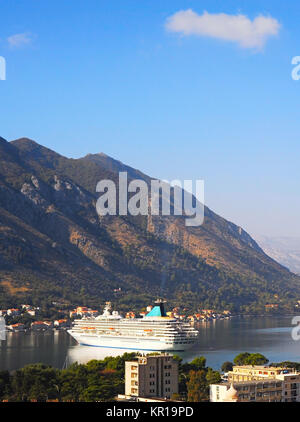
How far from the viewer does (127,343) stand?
8569 cm

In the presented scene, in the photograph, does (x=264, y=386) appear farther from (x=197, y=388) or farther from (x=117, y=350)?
(x=117, y=350)

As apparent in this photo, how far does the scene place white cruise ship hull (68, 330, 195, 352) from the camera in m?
82.7

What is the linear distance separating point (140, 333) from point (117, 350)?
120 inches

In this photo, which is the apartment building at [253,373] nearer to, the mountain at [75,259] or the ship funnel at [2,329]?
the ship funnel at [2,329]

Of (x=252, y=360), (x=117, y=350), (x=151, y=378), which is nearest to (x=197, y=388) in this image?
(x=151, y=378)

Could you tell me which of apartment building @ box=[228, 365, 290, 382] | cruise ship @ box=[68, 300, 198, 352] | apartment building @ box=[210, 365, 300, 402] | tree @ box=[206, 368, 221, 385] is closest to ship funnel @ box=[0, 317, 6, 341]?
cruise ship @ box=[68, 300, 198, 352]

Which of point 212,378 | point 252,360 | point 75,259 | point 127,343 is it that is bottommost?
point 127,343

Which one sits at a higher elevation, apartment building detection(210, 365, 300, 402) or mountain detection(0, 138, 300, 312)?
mountain detection(0, 138, 300, 312)

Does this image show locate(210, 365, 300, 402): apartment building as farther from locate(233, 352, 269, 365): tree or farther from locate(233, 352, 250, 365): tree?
locate(233, 352, 250, 365): tree

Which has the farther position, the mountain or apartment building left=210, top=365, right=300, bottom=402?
the mountain

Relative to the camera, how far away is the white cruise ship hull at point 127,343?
271 feet

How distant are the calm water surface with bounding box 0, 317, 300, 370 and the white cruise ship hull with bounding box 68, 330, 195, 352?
124 cm

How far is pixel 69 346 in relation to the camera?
85375 mm

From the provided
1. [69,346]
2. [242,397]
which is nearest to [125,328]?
[69,346]
